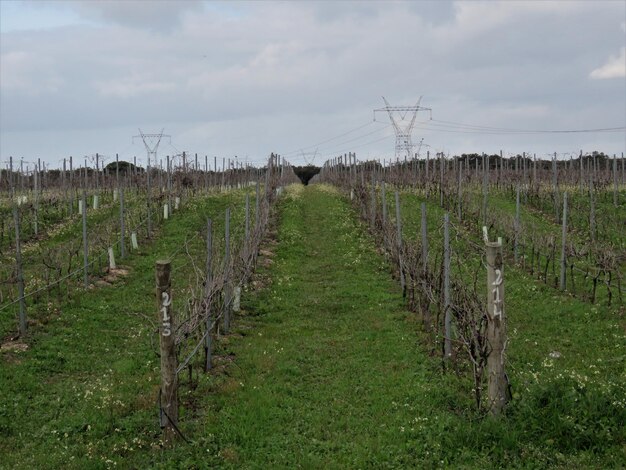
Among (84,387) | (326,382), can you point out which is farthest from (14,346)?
(326,382)

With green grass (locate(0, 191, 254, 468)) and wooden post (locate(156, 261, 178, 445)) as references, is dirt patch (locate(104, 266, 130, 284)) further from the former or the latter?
wooden post (locate(156, 261, 178, 445))

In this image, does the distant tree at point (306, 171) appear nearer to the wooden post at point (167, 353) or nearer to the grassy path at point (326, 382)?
the grassy path at point (326, 382)

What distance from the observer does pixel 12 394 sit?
7.89 m

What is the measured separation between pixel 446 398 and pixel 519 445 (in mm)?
1295

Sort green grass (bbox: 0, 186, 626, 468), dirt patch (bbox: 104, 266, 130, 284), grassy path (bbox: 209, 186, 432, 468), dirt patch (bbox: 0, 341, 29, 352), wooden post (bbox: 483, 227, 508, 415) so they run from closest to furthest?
1. green grass (bbox: 0, 186, 626, 468)
2. grassy path (bbox: 209, 186, 432, 468)
3. wooden post (bbox: 483, 227, 508, 415)
4. dirt patch (bbox: 0, 341, 29, 352)
5. dirt patch (bbox: 104, 266, 130, 284)

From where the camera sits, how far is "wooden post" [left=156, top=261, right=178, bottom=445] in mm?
6395

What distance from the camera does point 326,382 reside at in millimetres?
8453

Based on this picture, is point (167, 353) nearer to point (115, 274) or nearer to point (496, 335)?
point (496, 335)

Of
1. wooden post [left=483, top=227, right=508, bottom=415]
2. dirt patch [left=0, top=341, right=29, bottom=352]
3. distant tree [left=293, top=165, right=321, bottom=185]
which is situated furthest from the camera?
distant tree [left=293, top=165, right=321, bottom=185]

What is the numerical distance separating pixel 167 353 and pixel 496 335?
3.59 meters

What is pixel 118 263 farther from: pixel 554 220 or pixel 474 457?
pixel 554 220

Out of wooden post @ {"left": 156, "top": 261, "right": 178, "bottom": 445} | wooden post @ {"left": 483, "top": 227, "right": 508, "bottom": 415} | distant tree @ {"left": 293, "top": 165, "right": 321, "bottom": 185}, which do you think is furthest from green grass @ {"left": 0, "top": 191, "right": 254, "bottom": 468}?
distant tree @ {"left": 293, "top": 165, "right": 321, "bottom": 185}

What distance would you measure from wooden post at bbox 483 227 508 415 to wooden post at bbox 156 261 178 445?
3.46 m

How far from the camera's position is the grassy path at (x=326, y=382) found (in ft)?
20.9
